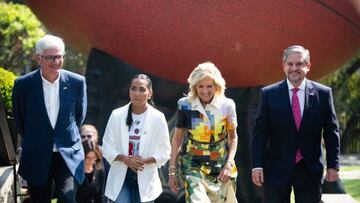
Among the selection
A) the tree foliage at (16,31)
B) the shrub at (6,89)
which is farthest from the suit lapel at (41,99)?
the tree foliage at (16,31)

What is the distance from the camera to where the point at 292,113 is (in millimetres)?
5059

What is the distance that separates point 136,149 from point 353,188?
15.4ft

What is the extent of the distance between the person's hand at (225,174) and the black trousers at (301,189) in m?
0.32

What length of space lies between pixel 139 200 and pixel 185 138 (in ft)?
1.77

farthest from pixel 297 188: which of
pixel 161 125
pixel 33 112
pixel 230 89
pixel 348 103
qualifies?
pixel 348 103

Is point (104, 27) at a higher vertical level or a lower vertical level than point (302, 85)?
higher

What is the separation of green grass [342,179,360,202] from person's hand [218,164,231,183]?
3563 millimetres

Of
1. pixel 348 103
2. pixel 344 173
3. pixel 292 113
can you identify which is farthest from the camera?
pixel 348 103

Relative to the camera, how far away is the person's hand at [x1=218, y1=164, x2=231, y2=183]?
207 inches

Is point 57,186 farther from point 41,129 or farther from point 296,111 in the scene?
point 296,111

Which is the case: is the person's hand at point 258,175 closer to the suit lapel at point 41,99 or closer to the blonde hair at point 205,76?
the blonde hair at point 205,76

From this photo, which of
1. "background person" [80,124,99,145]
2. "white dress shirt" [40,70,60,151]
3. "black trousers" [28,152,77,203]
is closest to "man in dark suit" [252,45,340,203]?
"black trousers" [28,152,77,203]

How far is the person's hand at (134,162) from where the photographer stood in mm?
5352

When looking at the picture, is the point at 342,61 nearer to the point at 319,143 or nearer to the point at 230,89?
the point at 230,89
